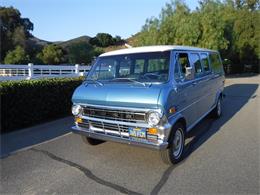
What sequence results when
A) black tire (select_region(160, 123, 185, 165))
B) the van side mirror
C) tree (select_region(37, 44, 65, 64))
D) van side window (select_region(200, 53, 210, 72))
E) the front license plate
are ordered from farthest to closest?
tree (select_region(37, 44, 65, 64))
van side window (select_region(200, 53, 210, 72))
the van side mirror
black tire (select_region(160, 123, 185, 165))
the front license plate

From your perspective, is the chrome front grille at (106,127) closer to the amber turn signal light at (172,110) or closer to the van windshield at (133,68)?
the amber turn signal light at (172,110)

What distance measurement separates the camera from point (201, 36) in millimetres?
24609

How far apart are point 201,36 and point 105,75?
20789 mm

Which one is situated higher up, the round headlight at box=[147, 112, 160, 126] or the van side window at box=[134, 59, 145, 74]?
the van side window at box=[134, 59, 145, 74]

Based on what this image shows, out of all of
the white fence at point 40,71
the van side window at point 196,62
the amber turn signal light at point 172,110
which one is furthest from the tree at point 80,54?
the amber turn signal light at point 172,110

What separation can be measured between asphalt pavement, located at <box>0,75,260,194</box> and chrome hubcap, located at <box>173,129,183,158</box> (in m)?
0.20

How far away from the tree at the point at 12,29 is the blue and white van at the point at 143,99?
3819cm

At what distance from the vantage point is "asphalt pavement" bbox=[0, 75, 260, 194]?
13.4 ft

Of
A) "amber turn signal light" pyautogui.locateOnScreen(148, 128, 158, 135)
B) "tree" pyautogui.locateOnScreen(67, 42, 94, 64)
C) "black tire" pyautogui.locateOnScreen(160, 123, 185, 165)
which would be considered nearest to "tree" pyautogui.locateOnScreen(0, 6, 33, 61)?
"tree" pyautogui.locateOnScreen(67, 42, 94, 64)

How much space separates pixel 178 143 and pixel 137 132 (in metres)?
0.98

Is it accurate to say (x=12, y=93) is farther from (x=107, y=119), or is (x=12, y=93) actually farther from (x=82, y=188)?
(x=82, y=188)

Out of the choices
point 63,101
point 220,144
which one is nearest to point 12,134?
point 63,101

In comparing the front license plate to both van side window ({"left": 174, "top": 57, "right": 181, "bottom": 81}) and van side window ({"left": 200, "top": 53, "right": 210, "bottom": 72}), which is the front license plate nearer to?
van side window ({"left": 174, "top": 57, "right": 181, "bottom": 81})

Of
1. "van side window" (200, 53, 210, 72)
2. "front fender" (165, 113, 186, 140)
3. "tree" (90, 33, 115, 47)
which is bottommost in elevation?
"front fender" (165, 113, 186, 140)
